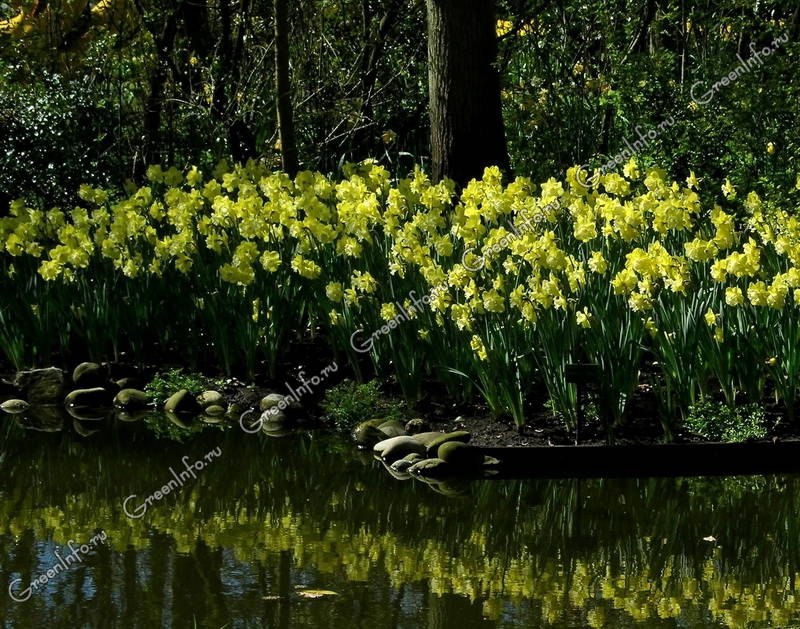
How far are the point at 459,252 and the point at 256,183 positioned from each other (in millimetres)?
2050

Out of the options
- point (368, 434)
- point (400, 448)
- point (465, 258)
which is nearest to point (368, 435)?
point (368, 434)

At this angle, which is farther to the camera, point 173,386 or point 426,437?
point 173,386

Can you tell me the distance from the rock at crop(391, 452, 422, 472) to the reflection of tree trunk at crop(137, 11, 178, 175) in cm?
637

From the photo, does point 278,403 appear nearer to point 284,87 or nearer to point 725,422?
point 725,422

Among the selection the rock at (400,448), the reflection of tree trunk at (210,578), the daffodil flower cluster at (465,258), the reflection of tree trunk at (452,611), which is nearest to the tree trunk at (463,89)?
the daffodil flower cluster at (465,258)

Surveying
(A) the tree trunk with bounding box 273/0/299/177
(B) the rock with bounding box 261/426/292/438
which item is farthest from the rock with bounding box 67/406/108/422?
(A) the tree trunk with bounding box 273/0/299/177

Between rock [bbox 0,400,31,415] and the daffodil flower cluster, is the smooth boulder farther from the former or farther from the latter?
rock [bbox 0,400,31,415]

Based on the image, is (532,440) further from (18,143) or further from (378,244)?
(18,143)

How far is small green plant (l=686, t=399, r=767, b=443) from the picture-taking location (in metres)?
6.52

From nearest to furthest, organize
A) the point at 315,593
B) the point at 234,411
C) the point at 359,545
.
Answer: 1. the point at 315,593
2. the point at 359,545
3. the point at 234,411

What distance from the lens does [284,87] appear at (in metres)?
10.1

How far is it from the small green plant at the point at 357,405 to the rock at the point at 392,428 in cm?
12

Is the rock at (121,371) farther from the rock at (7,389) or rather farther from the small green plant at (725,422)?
the small green plant at (725,422)

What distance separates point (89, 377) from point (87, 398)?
22 cm
